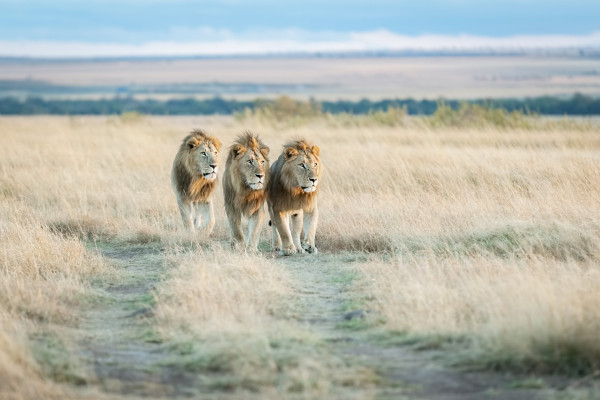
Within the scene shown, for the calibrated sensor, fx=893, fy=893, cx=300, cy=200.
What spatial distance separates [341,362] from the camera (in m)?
5.62

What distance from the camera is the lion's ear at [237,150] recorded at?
9547 mm

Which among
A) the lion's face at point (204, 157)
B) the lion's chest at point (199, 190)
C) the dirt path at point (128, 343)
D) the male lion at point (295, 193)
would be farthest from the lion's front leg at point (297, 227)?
the dirt path at point (128, 343)

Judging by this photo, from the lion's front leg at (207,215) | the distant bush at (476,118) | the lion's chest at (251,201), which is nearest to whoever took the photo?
the lion's chest at (251,201)

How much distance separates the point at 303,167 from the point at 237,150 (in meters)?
0.76

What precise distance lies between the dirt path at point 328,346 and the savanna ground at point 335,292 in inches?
0.7

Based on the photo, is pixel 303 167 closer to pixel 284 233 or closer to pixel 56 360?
pixel 284 233

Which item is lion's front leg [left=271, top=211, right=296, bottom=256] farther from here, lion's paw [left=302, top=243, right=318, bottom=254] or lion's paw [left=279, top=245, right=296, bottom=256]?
lion's paw [left=302, top=243, right=318, bottom=254]

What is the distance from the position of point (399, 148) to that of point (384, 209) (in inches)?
261

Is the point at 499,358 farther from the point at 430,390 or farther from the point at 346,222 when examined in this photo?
the point at 346,222

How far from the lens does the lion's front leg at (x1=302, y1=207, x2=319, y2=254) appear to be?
9789 mm

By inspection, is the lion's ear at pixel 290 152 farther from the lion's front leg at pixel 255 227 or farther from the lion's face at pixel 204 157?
the lion's face at pixel 204 157

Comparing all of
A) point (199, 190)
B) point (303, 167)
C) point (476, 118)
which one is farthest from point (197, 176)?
point (476, 118)

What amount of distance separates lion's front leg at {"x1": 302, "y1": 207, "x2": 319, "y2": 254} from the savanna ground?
21 cm

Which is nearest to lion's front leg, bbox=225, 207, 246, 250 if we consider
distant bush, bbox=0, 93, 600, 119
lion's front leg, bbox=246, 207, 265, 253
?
lion's front leg, bbox=246, 207, 265, 253
